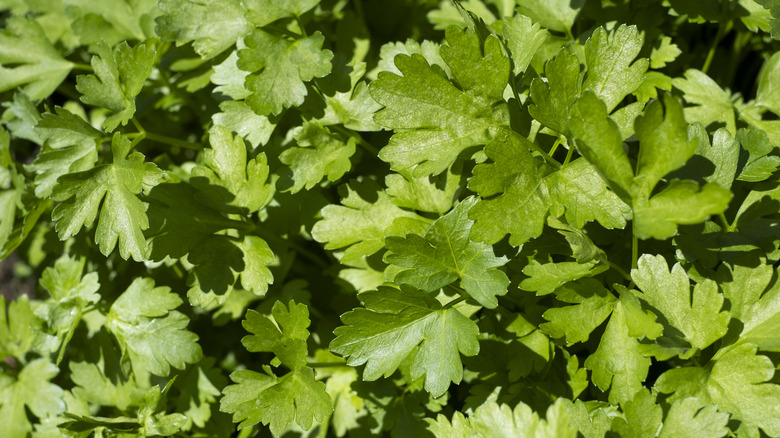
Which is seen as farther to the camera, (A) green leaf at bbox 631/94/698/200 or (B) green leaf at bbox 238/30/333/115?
(B) green leaf at bbox 238/30/333/115

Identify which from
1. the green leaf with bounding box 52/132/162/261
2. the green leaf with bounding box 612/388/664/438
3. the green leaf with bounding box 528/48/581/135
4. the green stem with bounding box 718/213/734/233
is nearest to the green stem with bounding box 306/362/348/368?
the green leaf with bounding box 52/132/162/261

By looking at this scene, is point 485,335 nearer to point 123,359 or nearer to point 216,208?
point 216,208

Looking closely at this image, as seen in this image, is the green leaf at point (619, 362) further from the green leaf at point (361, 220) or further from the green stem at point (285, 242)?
A: the green stem at point (285, 242)

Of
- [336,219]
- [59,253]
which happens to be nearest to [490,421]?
[336,219]

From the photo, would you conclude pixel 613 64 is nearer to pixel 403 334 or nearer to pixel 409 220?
pixel 409 220

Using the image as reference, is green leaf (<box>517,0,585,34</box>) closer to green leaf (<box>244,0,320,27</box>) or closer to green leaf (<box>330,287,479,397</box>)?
green leaf (<box>244,0,320,27</box>)

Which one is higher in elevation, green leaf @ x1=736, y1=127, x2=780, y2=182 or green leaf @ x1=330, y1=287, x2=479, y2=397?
green leaf @ x1=736, y1=127, x2=780, y2=182

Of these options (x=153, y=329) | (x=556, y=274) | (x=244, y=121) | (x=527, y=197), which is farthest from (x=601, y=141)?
(x=153, y=329)

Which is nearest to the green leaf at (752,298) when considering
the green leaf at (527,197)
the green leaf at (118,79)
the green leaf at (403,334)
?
the green leaf at (527,197)
